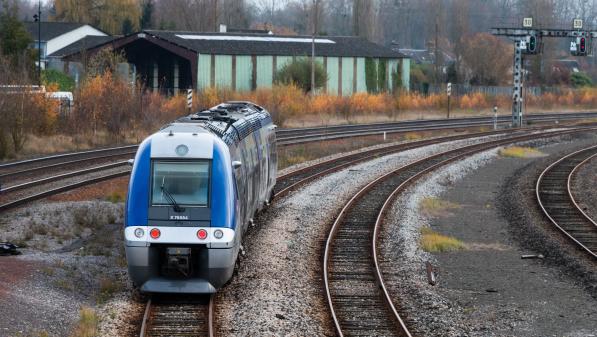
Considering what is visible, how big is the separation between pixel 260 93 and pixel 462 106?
20039 mm

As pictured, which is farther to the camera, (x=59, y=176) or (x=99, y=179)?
(x=59, y=176)

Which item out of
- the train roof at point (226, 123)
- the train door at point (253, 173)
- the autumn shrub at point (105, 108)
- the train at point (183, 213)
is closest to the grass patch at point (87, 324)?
the train at point (183, 213)

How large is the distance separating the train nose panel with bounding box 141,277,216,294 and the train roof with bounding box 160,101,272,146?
7.99ft

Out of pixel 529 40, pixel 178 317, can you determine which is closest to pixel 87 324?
pixel 178 317

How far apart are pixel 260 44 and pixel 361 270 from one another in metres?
55.2

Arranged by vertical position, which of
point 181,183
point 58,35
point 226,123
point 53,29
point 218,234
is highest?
point 53,29

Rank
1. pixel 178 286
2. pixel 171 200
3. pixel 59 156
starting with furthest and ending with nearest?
1. pixel 59 156
2. pixel 171 200
3. pixel 178 286

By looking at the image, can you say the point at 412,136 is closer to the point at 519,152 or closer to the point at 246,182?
the point at 519,152

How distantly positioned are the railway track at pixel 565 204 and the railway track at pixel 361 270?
4.12 m

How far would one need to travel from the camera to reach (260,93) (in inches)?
2376

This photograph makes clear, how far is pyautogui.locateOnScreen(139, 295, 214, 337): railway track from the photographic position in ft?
41.9

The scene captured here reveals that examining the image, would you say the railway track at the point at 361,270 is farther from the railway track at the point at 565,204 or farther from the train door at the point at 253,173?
the railway track at the point at 565,204

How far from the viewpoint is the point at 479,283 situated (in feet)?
54.4

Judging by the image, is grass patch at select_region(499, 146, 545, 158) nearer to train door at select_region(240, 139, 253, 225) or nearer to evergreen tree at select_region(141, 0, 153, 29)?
train door at select_region(240, 139, 253, 225)
